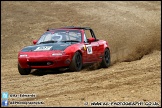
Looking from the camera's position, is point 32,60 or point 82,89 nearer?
point 82,89

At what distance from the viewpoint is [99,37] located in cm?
2289

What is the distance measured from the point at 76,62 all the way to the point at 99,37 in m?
12.2

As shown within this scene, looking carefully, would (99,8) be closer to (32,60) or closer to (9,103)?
(32,60)

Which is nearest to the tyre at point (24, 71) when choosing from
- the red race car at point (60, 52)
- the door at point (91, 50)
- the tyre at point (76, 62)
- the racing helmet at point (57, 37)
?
the red race car at point (60, 52)

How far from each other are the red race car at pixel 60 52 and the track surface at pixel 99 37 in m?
0.32

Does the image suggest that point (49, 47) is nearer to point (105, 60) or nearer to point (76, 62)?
point (76, 62)

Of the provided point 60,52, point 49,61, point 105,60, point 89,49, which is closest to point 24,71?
point 49,61

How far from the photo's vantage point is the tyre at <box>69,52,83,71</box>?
34.8 ft

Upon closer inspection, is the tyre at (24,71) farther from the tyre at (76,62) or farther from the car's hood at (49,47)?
the tyre at (76,62)

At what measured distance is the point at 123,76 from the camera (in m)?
9.28

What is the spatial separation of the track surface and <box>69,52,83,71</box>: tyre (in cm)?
23

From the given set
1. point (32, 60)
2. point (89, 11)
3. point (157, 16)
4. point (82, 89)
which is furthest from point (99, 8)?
point (82, 89)

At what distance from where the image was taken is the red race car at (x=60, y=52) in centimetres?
1055

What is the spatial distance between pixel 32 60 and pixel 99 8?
21.3 m
